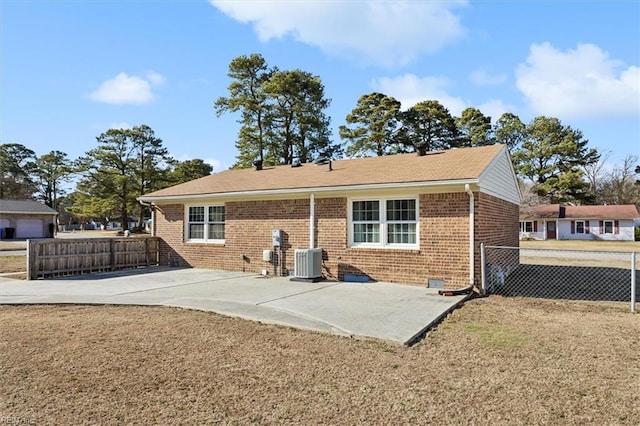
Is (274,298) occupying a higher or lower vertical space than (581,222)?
lower

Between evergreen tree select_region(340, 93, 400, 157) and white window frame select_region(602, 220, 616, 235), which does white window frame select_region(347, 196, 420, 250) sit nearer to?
evergreen tree select_region(340, 93, 400, 157)

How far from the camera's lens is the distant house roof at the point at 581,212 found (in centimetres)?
3997

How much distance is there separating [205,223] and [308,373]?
11.0 metres

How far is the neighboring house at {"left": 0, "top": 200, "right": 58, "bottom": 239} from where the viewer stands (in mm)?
38188

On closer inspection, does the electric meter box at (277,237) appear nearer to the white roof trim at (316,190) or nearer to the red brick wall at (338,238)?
the red brick wall at (338,238)

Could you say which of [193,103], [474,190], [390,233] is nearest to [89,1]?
[193,103]

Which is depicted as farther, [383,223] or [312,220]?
[312,220]

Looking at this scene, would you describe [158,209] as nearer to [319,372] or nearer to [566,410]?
[319,372]

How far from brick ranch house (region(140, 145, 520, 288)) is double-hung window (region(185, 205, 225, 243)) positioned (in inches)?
1.5

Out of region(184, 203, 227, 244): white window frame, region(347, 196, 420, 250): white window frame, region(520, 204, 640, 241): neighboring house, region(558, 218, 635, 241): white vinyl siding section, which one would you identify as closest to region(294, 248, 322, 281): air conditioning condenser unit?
region(347, 196, 420, 250): white window frame

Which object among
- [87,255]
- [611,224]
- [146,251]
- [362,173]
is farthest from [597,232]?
[87,255]

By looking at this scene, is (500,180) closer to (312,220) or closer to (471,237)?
(471,237)

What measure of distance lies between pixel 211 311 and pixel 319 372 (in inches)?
138

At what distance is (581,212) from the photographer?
4184 cm
